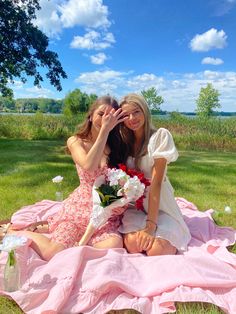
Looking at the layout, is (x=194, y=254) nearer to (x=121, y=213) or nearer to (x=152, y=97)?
(x=121, y=213)

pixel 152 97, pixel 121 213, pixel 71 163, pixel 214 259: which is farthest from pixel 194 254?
pixel 152 97

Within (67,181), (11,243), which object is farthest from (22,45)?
(11,243)

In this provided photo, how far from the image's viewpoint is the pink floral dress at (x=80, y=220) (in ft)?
11.5

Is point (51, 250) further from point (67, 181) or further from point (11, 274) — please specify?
point (67, 181)

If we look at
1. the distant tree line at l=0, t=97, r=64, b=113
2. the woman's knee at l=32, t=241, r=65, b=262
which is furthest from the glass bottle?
the distant tree line at l=0, t=97, r=64, b=113

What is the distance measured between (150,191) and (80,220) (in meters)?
0.74

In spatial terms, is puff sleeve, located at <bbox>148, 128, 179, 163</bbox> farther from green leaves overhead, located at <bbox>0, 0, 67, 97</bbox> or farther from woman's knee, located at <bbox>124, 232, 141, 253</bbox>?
green leaves overhead, located at <bbox>0, 0, 67, 97</bbox>

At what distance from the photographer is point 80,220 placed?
3.61m

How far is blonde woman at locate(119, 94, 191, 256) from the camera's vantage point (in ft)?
11.5

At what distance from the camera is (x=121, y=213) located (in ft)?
12.2

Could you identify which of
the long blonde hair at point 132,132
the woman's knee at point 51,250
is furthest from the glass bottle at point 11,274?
the long blonde hair at point 132,132

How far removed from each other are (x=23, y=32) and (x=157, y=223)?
13819 mm

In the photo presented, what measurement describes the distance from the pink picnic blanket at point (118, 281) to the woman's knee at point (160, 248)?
13 cm

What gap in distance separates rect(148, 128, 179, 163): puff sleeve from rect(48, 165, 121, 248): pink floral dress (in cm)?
52
